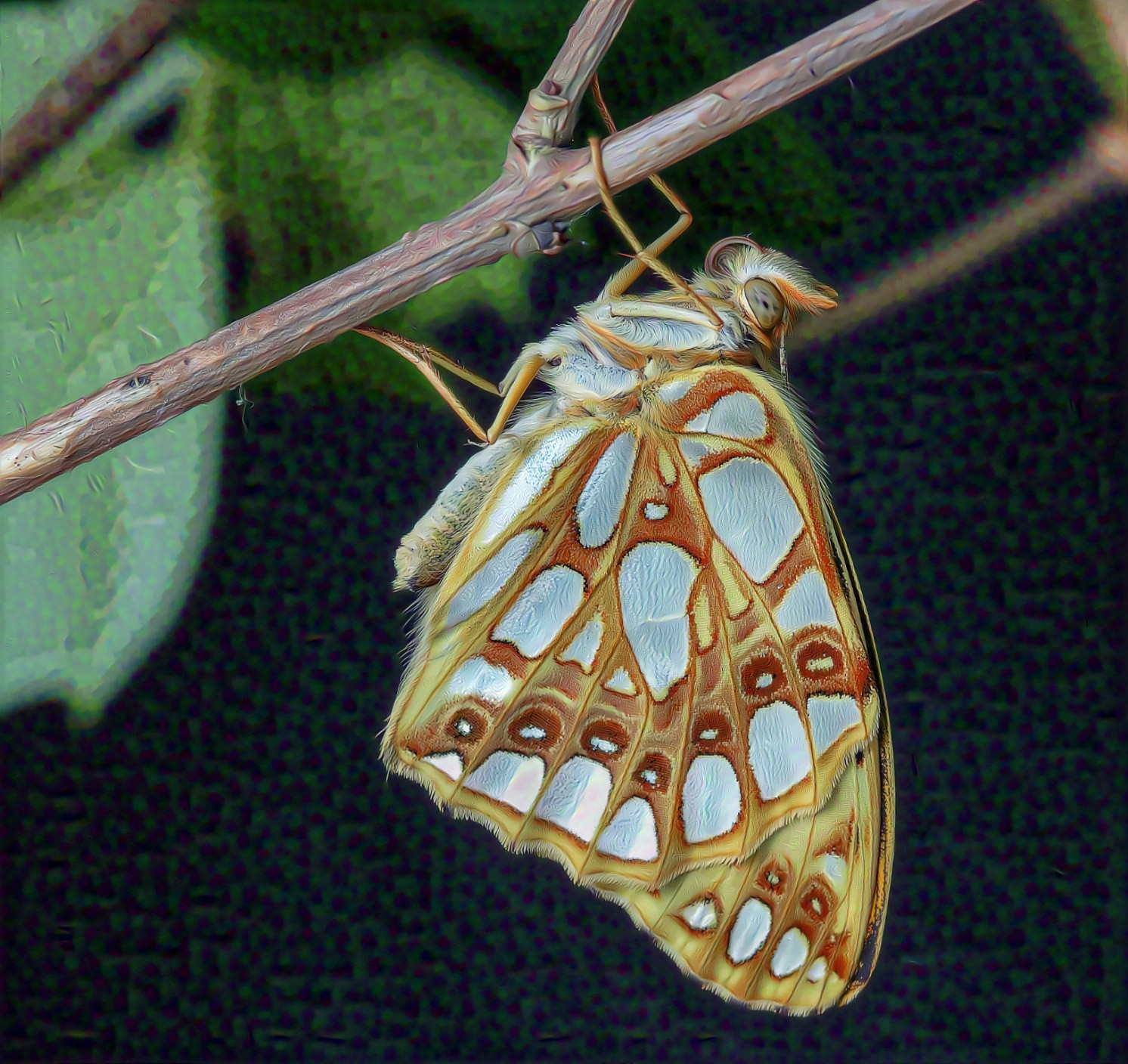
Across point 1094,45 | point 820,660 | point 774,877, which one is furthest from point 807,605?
point 1094,45

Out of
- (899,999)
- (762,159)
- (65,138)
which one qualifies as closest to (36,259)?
(65,138)

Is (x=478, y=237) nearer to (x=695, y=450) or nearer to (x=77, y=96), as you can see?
(x=695, y=450)

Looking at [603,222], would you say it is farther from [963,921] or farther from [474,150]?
[963,921]

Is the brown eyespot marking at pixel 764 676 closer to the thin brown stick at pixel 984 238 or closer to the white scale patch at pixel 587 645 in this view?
the white scale patch at pixel 587 645

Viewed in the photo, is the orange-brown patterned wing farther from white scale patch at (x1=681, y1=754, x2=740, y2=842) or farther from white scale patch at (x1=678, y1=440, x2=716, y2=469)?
white scale patch at (x1=678, y1=440, x2=716, y2=469)

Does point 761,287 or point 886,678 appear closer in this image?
point 761,287

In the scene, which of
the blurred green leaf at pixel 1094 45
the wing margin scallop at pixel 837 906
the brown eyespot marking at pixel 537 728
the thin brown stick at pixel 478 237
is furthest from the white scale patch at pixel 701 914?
the blurred green leaf at pixel 1094 45
